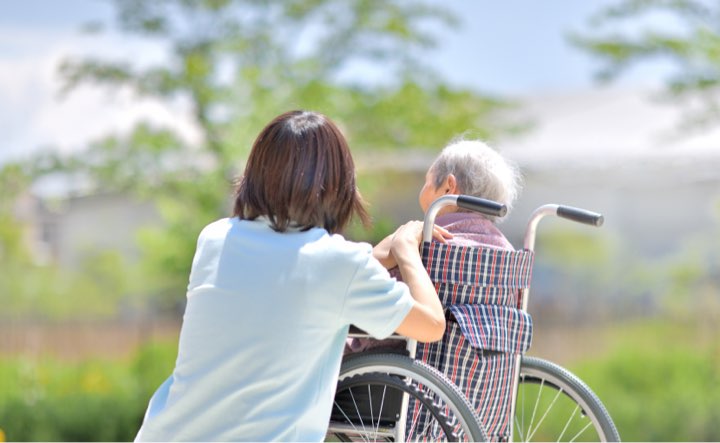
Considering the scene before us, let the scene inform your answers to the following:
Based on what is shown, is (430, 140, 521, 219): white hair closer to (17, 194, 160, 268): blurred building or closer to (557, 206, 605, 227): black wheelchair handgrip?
(557, 206, 605, 227): black wheelchair handgrip

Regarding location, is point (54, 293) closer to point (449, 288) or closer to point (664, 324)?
point (664, 324)

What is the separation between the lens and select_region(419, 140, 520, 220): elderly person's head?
2379mm

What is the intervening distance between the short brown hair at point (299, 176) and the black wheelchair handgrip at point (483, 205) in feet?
0.90

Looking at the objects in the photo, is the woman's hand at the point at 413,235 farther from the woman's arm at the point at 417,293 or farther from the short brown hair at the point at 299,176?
the short brown hair at the point at 299,176

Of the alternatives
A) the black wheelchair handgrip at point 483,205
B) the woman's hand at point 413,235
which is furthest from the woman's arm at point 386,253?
the black wheelchair handgrip at point 483,205

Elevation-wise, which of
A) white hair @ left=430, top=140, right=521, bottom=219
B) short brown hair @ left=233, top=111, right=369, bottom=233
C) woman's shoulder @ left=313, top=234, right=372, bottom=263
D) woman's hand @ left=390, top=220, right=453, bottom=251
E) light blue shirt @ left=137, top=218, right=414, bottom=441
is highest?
white hair @ left=430, top=140, right=521, bottom=219

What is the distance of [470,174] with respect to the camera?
2381 millimetres

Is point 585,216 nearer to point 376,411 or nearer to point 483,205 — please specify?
point 483,205

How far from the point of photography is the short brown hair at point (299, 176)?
192 cm

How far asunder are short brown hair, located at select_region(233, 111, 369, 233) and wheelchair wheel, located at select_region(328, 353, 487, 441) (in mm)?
328

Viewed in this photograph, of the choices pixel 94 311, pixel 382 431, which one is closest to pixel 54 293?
pixel 94 311

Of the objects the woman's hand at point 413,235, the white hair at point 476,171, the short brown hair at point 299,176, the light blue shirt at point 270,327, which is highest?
the white hair at point 476,171

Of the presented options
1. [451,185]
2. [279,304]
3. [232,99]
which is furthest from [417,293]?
[232,99]

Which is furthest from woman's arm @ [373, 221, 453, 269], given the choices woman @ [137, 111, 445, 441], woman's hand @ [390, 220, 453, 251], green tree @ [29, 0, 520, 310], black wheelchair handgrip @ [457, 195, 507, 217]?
green tree @ [29, 0, 520, 310]
